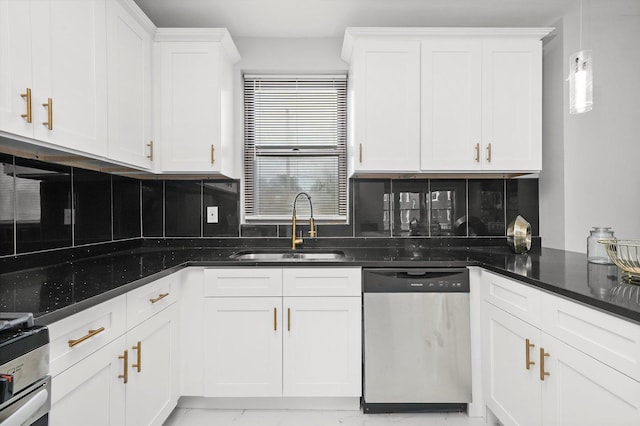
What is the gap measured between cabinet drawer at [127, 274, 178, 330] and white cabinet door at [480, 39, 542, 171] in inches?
82.3

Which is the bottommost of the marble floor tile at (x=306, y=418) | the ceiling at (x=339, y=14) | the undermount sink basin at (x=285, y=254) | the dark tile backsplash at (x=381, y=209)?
the marble floor tile at (x=306, y=418)

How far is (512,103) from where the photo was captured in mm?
2342

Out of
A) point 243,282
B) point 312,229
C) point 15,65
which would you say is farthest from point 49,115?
point 312,229

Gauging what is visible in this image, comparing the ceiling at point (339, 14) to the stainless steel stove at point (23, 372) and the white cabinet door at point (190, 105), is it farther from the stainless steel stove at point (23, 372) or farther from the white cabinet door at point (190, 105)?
the stainless steel stove at point (23, 372)

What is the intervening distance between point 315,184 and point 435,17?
1445mm

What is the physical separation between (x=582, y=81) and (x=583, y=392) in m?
1.34

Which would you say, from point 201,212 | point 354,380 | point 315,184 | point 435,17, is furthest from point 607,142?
point 201,212

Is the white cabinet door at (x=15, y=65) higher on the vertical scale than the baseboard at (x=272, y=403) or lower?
higher

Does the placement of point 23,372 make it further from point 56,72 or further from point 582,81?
point 582,81

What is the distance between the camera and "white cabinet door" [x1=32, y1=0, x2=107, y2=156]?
1.35 meters

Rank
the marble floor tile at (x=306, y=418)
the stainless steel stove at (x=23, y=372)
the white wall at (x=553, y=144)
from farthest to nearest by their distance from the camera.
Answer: the white wall at (x=553, y=144), the marble floor tile at (x=306, y=418), the stainless steel stove at (x=23, y=372)

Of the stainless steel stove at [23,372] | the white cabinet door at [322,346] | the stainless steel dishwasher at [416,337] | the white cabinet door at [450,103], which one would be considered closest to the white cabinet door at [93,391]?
the stainless steel stove at [23,372]

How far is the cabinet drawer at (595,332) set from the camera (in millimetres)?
1022

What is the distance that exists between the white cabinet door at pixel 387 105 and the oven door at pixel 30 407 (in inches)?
74.2
